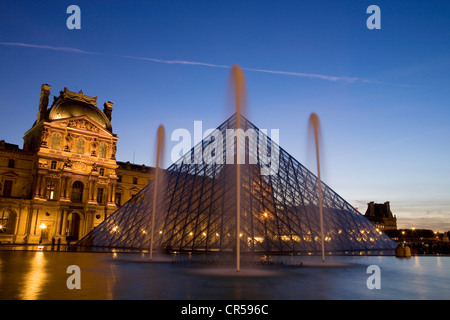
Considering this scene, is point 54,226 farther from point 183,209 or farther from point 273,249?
point 273,249

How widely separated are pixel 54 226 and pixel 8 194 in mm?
7493

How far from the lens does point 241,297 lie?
6.66 m

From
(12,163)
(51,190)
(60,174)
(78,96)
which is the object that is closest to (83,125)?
(78,96)

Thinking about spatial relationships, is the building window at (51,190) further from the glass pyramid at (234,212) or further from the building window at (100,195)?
the glass pyramid at (234,212)

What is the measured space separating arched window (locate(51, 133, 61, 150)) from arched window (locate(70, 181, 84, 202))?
5.97m

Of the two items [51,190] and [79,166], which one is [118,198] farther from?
[51,190]

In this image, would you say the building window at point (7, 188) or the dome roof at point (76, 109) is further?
the dome roof at point (76, 109)

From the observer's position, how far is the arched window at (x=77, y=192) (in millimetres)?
49500

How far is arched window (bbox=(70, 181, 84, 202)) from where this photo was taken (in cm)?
4950

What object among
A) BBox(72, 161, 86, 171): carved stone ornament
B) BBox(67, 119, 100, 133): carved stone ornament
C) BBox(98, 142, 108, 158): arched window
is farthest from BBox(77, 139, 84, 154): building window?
BBox(98, 142, 108, 158): arched window

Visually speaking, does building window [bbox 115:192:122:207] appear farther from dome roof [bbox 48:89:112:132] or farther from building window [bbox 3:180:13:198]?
building window [bbox 3:180:13:198]

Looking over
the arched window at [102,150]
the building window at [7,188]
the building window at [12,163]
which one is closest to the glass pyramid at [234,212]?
the building window at [7,188]
